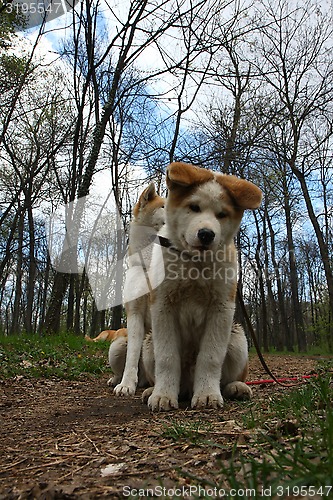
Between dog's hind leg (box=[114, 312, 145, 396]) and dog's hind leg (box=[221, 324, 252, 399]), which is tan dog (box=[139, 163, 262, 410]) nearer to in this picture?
dog's hind leg (box=[221, 324, 252, 399])

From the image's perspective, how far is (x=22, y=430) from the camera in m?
3.43

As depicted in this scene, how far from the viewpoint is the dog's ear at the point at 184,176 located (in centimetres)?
389

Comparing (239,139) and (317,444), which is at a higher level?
(239,139)

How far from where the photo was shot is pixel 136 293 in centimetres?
565

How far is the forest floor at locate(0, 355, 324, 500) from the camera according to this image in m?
1.88

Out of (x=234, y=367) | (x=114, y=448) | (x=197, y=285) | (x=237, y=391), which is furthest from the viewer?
(x=234, y=367)

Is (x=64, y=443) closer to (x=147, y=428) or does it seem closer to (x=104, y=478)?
(x=147, y=428)

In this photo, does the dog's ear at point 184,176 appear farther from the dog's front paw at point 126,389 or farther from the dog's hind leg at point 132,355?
the dog's front paw at point 126,389

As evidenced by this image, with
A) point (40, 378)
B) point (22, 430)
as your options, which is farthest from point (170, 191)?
point (40, 378)

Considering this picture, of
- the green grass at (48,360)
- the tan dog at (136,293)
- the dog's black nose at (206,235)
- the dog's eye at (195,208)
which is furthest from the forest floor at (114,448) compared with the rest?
the green grass at (48,360)

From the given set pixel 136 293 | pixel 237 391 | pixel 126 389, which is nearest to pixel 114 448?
pixel 237 391

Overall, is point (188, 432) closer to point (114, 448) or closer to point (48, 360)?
point (114, 448)

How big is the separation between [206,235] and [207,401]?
139cm

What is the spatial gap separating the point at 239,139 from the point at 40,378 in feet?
41.5
